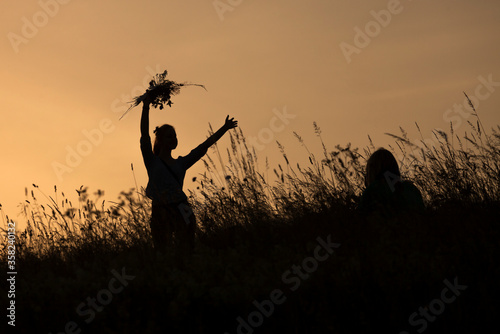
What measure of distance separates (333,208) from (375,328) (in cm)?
279

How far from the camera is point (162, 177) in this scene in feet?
21.2

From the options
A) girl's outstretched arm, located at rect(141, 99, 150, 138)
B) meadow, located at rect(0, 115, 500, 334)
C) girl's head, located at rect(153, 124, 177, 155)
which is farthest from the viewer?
girl's head, located at rect(153, 124, 177, 155)

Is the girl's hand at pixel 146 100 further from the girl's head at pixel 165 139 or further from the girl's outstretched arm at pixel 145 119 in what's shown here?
the girl's head at pixel 165 139

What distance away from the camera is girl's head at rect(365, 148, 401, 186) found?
20.0ft

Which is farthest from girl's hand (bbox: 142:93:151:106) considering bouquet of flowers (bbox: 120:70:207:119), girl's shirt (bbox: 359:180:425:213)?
girl's shirt (bbox: 359:180:425:213)

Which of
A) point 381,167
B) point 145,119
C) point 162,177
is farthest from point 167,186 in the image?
point 381,167

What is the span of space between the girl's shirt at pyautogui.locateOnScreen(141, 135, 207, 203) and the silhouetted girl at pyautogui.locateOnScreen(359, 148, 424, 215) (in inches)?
77.1

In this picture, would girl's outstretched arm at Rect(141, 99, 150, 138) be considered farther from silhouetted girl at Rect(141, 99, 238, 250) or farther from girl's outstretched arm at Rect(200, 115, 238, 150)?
girl's outstretched arm at Rect(200, 115, 238, 150)

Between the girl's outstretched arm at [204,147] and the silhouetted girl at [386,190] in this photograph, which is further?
the girl's outstretched arm at [204,147]

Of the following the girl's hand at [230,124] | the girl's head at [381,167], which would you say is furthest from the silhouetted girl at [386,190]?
the girl's hand at [230,124]

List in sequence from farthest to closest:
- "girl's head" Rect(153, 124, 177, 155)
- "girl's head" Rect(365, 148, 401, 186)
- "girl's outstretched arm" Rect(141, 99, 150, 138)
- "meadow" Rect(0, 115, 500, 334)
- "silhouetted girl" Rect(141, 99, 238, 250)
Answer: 1. "girl's head" Rect(153, 124, 177, 155)
2. "girl's outstretched arm" Rect(141, 99, 150, 138)
3. "silhouetted girl" Rect(141, 99, 238, 250)
4. "girl's head" Rect(365, 148, 401, 186)
5. "meadow" Rect(0, 115, 500, 334)

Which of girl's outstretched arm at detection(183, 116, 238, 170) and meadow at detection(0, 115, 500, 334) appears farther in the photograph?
girl's outstretched arm at detection(183, 116, 238, 170)

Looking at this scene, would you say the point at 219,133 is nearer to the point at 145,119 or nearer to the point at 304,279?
the point at 145,119

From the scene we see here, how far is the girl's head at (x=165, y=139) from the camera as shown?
6738 millimetres
